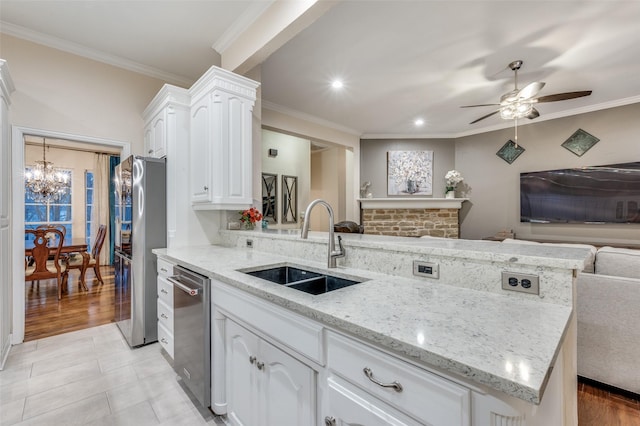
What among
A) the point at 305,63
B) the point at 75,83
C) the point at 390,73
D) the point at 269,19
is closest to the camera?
the point at 269,19

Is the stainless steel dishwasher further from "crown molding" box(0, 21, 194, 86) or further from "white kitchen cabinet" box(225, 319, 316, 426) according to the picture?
"crown molding" box(0, 21, 194, 86)

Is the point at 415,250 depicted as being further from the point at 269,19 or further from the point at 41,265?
the point at 41,265

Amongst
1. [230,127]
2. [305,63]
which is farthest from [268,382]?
[305,63]

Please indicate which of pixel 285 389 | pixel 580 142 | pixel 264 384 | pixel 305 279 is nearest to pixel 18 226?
pixel 305 279

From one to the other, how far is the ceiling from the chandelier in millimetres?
3675

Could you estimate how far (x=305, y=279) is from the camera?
1.75 meters

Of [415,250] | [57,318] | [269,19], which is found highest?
[269,19]

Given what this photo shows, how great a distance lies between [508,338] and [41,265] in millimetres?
4806

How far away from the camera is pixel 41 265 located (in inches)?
140

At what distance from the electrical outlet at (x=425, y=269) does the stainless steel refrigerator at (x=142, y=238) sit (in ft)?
7.48

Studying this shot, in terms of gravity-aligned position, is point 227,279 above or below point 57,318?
above

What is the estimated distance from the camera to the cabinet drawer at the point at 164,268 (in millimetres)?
2229

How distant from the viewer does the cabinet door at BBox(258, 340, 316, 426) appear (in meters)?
1.06

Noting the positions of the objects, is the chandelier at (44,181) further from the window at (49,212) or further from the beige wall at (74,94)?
the beige wall at (74,94)
